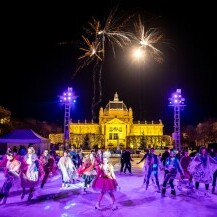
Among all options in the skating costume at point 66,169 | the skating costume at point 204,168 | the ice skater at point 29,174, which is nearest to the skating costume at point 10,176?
the ice skater at point 29,174

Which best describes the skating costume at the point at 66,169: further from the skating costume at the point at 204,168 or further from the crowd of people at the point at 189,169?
the skating costume at the point at 204,168

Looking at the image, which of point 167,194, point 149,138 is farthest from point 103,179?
point 149,138

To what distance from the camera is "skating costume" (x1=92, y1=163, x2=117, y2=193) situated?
904 centimetres

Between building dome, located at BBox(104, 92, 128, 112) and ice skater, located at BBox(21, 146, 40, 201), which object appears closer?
ice skater, located at BBox(21, 146, 40, 201)

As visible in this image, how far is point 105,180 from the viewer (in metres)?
9.11

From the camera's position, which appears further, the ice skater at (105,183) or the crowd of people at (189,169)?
the crowd of people at (189,169)

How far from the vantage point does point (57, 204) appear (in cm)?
983

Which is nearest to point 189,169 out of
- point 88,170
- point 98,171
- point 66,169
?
point 88,170

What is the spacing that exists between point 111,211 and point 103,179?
85 cm

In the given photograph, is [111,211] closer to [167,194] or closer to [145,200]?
[145,200]

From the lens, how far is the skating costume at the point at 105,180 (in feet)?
29.7

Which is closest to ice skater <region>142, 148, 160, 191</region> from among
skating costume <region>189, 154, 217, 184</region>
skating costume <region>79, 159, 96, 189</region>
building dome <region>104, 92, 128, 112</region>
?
skating costume <region>189, 154, 217, 184</region>

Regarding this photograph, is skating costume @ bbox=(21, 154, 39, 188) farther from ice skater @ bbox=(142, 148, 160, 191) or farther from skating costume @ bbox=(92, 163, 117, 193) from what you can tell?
ice skater @ bbox=(142, 148, 160, 191)

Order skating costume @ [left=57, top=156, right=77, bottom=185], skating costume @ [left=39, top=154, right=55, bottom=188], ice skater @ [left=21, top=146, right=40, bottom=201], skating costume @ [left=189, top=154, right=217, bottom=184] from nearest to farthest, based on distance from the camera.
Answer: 1. ice skater @ [left=21, top=146, right=40, bottom=201]
2. skating costume @ [left=189, top=154, right=217, bottom=184]
3. skating costume @ [left=57, top=156, right=77, bottom=185]
4. skating costume @ [left=39, top=154, right=55, bottom=188]
